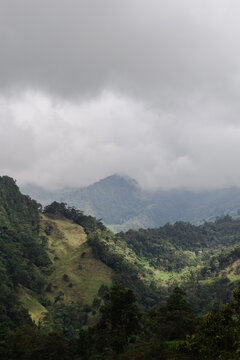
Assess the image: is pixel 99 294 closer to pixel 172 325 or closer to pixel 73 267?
pixel 73 267

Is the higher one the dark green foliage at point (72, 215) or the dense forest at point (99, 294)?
the dark green foliage at point (72, 215)

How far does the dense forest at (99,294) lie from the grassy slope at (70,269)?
36 centimetres

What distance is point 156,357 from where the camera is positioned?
28906mm

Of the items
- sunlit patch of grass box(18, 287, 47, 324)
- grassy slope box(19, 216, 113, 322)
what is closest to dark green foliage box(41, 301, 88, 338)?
sunlit patch of grass box(18, 287, 47, 324)

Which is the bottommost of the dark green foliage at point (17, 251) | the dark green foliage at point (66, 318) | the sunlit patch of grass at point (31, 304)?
the dark green foliage at point (66, 318)

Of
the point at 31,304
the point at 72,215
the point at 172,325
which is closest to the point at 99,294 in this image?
the point at 31,304

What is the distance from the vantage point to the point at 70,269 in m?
114

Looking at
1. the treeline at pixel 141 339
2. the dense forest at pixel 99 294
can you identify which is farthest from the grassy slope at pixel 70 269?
the treeline at pixel 141 339

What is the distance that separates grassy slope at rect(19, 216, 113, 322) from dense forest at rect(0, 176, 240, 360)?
0.36 meters

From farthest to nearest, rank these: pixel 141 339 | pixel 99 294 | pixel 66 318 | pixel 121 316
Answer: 1. pixel 99 294
2. pixel 66 318
3. pixel 121 316
4. pixel 141 339

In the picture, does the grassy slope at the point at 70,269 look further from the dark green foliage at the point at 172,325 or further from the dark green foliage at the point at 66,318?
the dark green foliage at the point at 172,325

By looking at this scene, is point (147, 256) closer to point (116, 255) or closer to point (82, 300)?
point (116, 255)

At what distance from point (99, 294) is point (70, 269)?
20.3 metres

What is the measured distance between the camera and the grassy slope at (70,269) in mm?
91462
